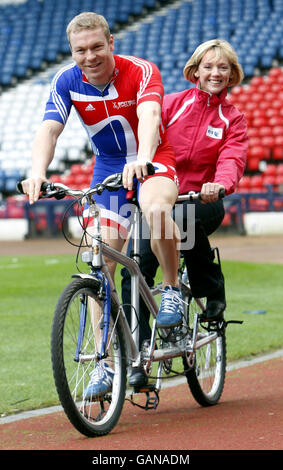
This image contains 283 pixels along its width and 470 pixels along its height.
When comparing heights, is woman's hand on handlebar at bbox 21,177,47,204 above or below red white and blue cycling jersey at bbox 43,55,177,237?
below

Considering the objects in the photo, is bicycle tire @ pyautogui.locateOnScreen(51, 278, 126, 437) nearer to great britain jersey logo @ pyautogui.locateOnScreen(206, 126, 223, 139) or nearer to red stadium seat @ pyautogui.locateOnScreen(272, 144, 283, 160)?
great britain jersey logo @ pyautogui.locateOnScreen(206, 126, 223, 139)

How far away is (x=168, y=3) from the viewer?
36406 millimetres

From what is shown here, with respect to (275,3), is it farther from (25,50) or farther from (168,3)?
(25,50)

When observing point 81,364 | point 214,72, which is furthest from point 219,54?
point 81,364

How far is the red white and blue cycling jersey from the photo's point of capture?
4660 millimetres

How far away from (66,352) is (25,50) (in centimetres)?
3283

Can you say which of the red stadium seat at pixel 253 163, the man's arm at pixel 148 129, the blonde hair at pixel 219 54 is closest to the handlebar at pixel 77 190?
the man's arm at pixel 148 129

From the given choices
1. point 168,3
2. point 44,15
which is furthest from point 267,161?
point 44,15

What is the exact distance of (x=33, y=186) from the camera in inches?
165

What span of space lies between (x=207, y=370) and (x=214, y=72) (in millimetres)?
1810

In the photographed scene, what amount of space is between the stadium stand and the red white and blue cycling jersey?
17.3 m

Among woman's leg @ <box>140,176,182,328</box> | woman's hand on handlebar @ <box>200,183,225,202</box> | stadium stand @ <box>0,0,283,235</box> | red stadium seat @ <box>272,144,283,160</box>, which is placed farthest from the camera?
stadium stand @ <box>0,0,283,235</box>

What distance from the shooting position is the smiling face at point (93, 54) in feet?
14.6

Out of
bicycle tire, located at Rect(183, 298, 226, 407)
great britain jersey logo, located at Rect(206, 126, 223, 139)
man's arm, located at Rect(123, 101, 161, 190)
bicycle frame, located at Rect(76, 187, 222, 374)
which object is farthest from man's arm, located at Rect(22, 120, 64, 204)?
bicycle tire, located at Rect(183, 298, 226, 407)
